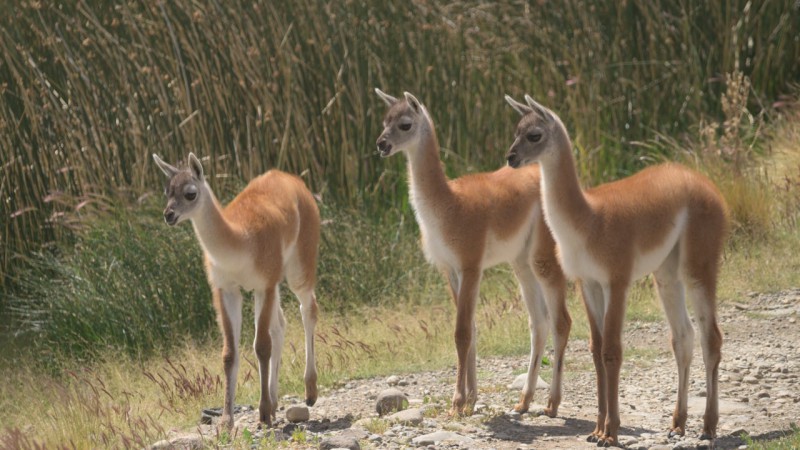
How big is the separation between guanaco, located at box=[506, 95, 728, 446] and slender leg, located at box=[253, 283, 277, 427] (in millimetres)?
1736

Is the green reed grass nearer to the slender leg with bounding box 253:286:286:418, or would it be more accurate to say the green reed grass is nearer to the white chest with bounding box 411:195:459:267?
the slender leg with bounding box 253:286:286:418

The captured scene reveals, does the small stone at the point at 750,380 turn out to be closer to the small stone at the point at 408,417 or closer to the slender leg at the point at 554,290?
the slender leg at the point at 554,290

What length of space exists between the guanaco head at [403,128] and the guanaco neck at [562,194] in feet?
3.31

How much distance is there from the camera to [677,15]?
14.0m

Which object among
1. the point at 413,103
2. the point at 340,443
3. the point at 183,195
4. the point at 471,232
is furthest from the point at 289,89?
the point at 340,443

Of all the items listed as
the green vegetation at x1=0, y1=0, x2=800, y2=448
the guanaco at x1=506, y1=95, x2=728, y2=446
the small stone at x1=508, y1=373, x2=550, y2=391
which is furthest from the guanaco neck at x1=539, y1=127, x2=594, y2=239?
the green vegetation at x1=0, y1=0, x2=800, y2=448

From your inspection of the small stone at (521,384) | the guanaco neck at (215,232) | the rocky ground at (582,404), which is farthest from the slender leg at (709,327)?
A: the guanaco neck at (215,232)

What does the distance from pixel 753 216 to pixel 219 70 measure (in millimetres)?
4921

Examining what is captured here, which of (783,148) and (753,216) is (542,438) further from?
(783,148)

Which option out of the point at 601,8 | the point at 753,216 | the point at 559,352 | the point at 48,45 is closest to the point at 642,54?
the point at 601,8

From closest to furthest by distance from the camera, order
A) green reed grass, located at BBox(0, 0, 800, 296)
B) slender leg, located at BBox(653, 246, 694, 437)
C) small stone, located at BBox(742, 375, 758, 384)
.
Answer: slender leg, located at BBox(653, 246, 694, 437)
small stone, located at BBox(742, 375, 758, 384)
green reed grass, located at BBox(0, 0, 800, 296)

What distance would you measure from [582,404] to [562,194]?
1611 millimetres

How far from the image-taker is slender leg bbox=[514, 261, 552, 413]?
24.3 feet

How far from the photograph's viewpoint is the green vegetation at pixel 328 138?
1045cm
